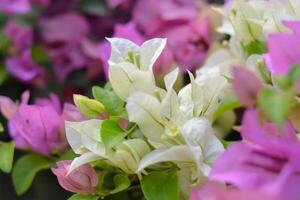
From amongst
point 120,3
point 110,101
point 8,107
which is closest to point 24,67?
point 120,3

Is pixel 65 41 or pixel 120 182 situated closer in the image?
pixel 120 182

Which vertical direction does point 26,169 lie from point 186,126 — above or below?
below

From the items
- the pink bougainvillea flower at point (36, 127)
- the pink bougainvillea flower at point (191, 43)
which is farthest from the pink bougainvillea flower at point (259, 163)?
the pink bougainvillea flower at point (191, 43)

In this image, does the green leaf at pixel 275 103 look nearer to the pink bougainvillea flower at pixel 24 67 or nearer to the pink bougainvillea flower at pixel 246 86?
the pink bougainvillea flower at pixel 246 86

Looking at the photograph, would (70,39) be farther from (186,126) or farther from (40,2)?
(186,126)

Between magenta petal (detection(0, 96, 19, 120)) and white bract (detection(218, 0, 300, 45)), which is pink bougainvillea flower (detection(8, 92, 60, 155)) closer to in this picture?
magenta petal (detection(0, 96, 19, 120))

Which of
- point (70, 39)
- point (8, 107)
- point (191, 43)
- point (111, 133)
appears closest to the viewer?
point (111, 133)

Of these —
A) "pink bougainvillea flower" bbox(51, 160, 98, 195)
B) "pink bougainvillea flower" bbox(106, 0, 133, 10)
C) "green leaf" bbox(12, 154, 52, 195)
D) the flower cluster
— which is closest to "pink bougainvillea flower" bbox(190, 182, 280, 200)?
the flower cluster

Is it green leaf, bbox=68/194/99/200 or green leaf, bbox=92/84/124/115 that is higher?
green leaf, bbox=92/84/124/115
